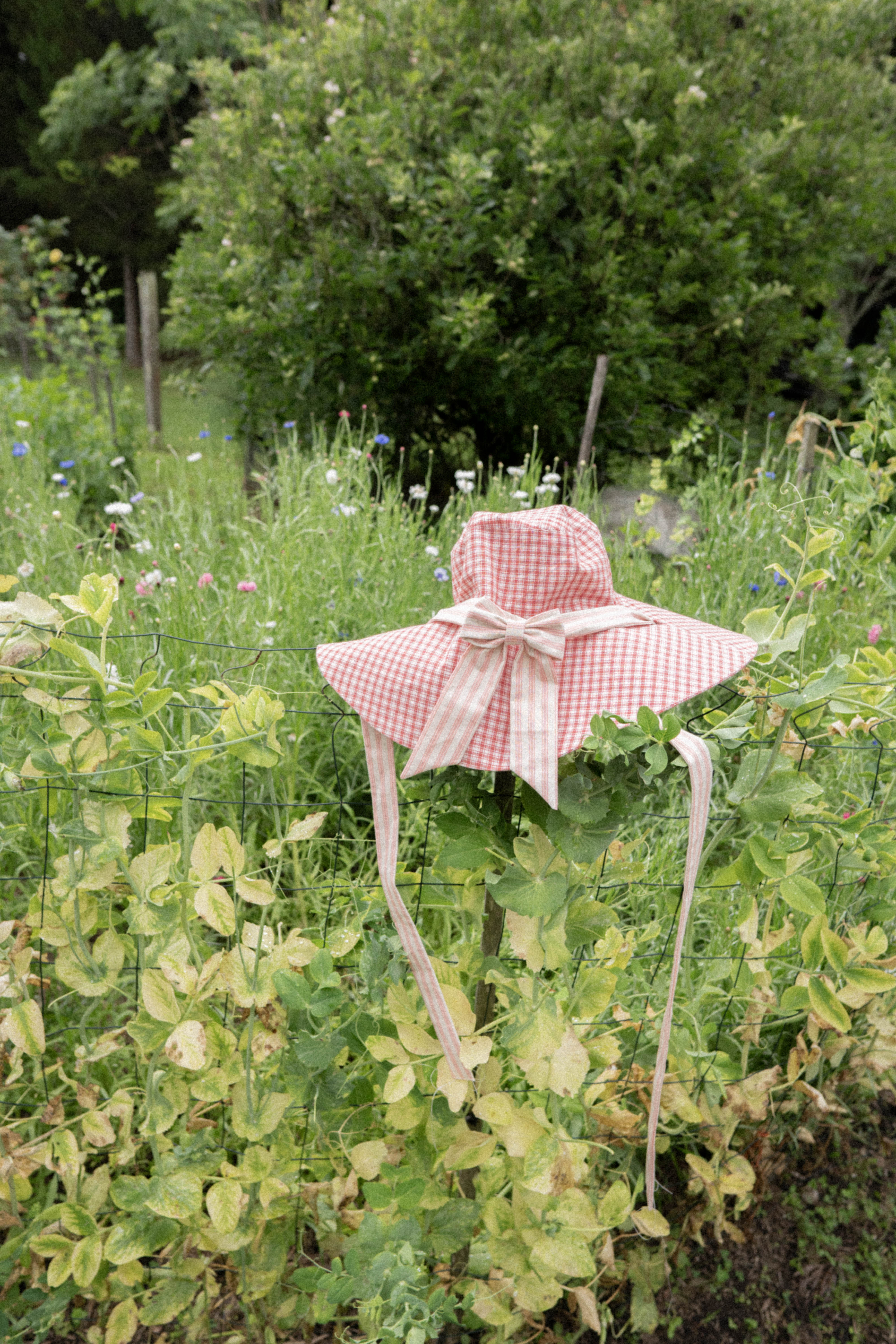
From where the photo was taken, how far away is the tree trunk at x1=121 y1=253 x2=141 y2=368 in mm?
14109

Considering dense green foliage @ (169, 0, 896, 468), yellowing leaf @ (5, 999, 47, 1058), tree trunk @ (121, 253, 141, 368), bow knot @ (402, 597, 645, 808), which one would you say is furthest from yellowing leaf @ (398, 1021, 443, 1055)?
tree trunk @ (121, 253, 141, 368)

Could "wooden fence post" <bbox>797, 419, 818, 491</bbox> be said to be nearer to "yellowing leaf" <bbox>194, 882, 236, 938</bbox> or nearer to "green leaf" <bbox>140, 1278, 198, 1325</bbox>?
"yellowing leaf" <bbox>194, 882, 236, 938</bbox>

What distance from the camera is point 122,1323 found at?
1315mm

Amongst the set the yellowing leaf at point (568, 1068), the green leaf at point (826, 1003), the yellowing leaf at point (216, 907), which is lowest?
the green leaf at point (826, 1003)

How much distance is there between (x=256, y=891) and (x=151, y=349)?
7.11 m

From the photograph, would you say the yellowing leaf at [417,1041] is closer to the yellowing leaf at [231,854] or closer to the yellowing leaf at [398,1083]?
the yellowing leaf at [398,1083]

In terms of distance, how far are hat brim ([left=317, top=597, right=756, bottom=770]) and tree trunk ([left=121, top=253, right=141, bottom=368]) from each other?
1448cm

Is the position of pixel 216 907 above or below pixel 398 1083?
above

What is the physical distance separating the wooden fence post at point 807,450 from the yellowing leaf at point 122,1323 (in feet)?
9.41

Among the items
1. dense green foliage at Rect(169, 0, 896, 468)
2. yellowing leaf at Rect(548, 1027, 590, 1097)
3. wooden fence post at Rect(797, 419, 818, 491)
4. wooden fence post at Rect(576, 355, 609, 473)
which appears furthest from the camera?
dense green foliage at Rect(169, 0, 896, 468)

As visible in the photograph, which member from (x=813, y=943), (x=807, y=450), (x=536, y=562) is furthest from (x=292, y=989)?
(x=807, y=450)

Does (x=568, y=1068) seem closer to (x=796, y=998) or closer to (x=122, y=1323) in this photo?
(x=796, y=998)

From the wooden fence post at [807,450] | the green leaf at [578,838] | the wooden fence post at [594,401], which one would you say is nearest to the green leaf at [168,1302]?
the green leaf at [578,838]

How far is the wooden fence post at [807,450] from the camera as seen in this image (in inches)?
128
